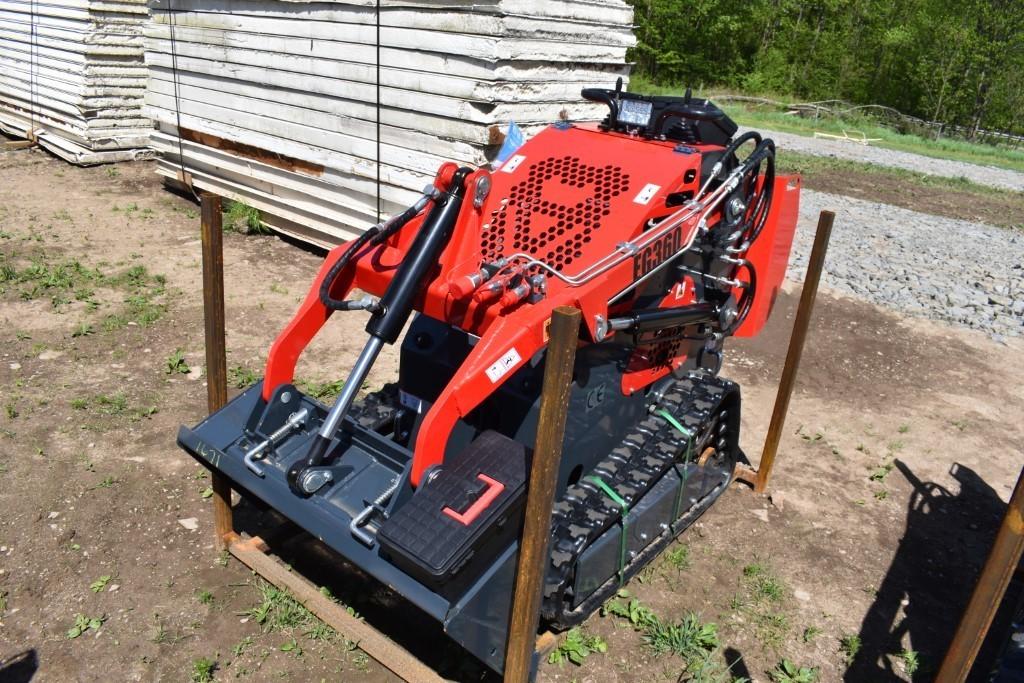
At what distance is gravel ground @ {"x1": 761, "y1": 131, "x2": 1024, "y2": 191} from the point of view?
20.3m

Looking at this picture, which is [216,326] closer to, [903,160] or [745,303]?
[745,303]

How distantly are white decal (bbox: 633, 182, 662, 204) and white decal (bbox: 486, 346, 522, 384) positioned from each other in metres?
1.11

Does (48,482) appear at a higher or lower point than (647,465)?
lower

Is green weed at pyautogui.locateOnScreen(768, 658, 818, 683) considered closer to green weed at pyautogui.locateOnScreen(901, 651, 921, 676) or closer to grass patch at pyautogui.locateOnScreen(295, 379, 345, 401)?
green weed at pyautogui.locateOnScreen(901, 651, 921, 676)

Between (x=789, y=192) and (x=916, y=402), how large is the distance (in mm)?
2964

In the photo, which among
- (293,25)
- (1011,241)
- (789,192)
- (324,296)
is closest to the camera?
(324,296)

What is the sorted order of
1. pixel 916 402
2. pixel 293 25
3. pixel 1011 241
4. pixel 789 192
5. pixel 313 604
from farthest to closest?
1. pixel 1011 241
2. pixel 293 25
3. pixel 916 402
4. pixel 789 192
5. pixel 313 604

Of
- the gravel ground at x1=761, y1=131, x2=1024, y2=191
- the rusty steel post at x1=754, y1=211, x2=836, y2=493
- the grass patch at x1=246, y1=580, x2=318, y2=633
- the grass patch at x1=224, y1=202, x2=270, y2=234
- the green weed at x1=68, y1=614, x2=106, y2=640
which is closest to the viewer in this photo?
the green weed at x1=68, y1=614, x2=106, y2=640

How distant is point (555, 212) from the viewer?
3988 millimetres

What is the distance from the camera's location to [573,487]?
156 inches

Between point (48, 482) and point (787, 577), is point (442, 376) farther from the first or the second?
point (48, 482)

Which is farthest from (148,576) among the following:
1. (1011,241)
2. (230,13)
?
(1011,241)

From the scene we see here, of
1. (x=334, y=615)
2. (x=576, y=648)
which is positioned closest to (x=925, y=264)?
(x=576, y=648)

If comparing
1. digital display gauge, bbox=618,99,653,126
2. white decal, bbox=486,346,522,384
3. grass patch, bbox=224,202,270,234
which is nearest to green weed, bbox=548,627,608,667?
white decal, bbox=486,346,522,384
